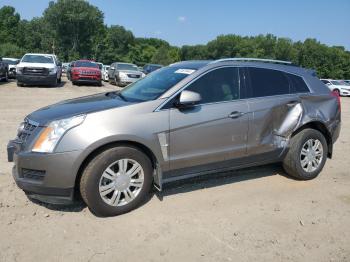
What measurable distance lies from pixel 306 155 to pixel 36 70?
635 inches

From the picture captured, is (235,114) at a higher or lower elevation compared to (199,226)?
higher

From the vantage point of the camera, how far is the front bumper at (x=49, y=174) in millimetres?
3820

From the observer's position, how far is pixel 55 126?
3914 millimetres

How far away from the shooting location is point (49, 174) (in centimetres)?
384

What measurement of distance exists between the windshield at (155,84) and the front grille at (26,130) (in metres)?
1.15

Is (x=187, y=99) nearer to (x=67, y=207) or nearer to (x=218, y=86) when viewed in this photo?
(x=218, y=86)

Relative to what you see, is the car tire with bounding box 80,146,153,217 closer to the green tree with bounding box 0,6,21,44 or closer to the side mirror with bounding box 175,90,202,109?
the side mirror with bounding box 175,90,202,109

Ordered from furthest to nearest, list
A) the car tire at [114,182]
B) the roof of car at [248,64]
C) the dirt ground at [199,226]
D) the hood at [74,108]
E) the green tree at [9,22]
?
1. the green tree at [9,22]
2. the roof of car at [248,64]
3. the hood at [74,108]
4. the car tire at [114,182]
5. the dirt ground at [199,226]

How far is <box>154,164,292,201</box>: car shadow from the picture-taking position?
16.3 feet

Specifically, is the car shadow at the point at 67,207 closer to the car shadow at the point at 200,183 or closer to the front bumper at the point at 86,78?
the car shadow at the point at 200,183

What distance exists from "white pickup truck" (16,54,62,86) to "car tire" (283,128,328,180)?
626 inches

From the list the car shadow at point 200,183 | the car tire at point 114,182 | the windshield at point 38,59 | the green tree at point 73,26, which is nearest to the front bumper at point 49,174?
the car tire at point 114,182

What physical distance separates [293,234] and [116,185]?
1921 millimetres

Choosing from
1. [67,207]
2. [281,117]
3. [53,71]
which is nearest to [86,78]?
[53,71]
